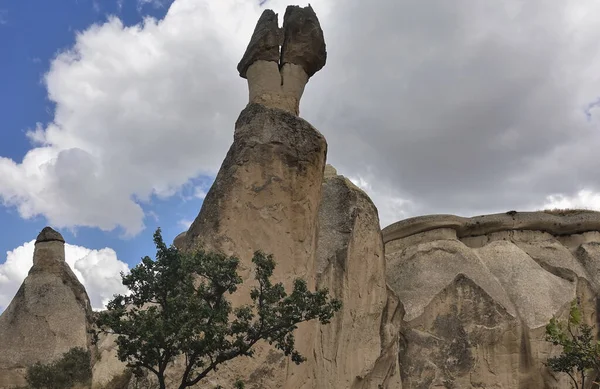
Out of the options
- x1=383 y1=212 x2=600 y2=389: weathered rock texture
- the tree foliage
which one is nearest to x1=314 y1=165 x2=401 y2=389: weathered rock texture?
x1=383 y1=212 x2=600 y2=389: weathered rock texture

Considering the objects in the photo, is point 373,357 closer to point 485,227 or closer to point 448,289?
point 448,289

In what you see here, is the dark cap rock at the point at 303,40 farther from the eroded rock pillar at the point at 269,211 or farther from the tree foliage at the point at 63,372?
the tree foliage at the point at 63,372

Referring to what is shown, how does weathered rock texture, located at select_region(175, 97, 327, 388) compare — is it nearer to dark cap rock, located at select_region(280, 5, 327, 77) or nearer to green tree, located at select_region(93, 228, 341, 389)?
green tree, located at select_region(93, 228, 341, 389)

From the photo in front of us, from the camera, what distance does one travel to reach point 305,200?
9023 mm

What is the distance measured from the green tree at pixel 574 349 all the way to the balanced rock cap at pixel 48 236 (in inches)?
604

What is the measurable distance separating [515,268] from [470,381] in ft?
11.7

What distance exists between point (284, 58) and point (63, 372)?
10.4m

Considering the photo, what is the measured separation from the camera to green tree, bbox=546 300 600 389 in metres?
9.70

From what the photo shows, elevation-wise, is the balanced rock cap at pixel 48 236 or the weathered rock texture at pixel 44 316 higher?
the balanced rock cap at pixel 48 236

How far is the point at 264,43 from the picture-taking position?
1188 centimetres

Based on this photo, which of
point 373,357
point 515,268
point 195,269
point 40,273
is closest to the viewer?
point 195,269

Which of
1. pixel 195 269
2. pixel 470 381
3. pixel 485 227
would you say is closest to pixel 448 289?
pixel 470 381

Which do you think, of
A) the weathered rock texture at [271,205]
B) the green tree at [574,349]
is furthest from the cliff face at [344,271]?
the green tree at [574,349]

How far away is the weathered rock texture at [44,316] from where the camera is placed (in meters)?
18.1
